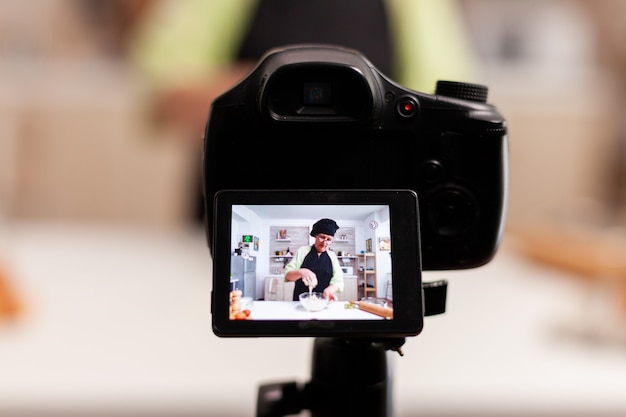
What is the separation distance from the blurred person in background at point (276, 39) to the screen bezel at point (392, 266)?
923 mm

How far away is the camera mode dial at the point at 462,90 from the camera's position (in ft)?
1.23

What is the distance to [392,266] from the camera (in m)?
0.34

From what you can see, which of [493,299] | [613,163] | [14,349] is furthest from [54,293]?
[613,163]

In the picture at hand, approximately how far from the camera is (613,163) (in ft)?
9.54

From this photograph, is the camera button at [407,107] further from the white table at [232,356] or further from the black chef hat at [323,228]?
the white table at [232,356]

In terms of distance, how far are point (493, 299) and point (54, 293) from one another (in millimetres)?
767

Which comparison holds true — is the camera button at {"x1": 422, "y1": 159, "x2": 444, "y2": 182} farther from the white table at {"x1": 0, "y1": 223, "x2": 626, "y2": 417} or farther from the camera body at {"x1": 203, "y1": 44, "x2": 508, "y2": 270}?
the white table at {"x1": 0, "y1": 223, "x2": 626, "y2": 417}

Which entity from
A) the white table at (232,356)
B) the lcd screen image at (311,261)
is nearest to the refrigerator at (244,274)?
the lcd screen image at (311,261)

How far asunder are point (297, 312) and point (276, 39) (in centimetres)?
106

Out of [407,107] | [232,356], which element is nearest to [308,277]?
[407,107]

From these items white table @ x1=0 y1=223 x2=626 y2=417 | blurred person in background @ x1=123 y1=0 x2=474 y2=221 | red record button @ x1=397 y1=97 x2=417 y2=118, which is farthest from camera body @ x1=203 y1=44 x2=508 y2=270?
blurred person in background @ x1=123 y1=0 x2=474 y2=221

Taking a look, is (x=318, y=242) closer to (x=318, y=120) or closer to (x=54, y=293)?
(x=318, y=120)

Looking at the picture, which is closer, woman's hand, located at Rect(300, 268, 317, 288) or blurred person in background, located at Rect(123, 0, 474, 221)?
woman's hand, located at Rect(300, 268, 317, 288)

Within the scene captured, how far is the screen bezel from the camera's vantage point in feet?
1.07
